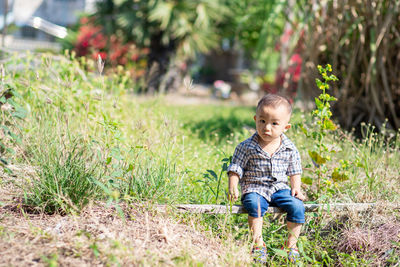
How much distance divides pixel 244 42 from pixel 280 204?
12.0 metres

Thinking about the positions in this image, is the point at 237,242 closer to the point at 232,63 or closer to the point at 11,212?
the point at 11,212

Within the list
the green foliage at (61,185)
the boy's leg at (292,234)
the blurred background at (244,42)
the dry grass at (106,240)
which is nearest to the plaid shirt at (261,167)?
the boy's leg at (292,234)

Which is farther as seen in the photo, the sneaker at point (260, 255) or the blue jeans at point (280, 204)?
the blue jeans at point (280, 204)

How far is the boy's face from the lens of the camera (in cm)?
244

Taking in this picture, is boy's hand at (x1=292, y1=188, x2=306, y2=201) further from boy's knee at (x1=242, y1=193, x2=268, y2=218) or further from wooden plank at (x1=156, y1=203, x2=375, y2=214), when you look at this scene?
boy's knee at (x1=242, y1=193, x2=268, y2=218)

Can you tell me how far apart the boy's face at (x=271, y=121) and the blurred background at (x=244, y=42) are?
56cm

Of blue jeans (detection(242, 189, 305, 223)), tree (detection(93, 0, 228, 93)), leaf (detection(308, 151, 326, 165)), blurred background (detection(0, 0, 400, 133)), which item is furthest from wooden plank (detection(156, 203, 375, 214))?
tree (detection(93, 0, 228, 93))

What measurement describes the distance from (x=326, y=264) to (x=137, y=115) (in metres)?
2.59

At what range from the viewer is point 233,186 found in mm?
2449

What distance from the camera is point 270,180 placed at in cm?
252

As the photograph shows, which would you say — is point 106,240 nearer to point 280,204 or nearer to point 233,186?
point 233,186

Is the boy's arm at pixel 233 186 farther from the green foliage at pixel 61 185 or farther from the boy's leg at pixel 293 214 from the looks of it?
the green foliage at pixel 61 185

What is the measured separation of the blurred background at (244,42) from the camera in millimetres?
4608

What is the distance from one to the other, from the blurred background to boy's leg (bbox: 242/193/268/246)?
868 mm
